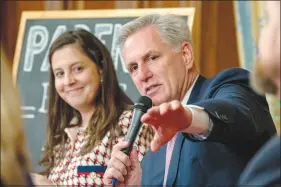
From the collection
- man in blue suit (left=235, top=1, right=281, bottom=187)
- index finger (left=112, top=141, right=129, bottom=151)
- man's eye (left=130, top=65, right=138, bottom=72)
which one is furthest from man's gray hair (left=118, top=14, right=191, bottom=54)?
man in blue suit (left=235, top=1, right=281, bottom=187)

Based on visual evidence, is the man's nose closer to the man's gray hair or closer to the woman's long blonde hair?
the man's gray hair

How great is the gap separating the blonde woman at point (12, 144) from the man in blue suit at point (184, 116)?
1.29 ft

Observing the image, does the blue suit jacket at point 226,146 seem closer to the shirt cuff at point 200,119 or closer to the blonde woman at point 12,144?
the shirt cuff at point 200,119

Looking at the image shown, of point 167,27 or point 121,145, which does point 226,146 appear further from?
point 167,27

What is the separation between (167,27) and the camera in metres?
2.29

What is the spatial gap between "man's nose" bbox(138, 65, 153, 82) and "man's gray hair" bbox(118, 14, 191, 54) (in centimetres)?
14

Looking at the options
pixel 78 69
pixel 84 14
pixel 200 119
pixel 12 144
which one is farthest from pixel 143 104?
pixel 84 14

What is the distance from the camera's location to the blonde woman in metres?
1.00

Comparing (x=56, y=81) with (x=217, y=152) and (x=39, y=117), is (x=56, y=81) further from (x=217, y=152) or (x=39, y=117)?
(x=217, y=152)

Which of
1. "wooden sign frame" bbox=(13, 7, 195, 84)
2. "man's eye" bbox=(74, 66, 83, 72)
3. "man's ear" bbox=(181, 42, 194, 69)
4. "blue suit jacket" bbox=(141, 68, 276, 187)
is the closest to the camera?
"blue suit jacket" bbox=(141, 68, 276, 187)

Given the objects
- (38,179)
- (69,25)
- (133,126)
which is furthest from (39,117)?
(133,126)

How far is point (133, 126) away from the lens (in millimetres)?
1835

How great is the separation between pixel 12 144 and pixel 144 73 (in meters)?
1.22

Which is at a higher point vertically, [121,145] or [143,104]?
[143,104]
